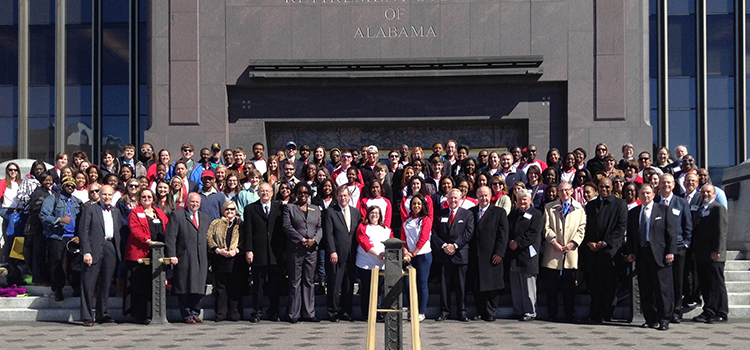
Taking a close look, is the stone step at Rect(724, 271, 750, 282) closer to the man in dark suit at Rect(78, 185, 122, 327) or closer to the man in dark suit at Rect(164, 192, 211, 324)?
the man in dark suit at Rect(164, 192, 211, 324)

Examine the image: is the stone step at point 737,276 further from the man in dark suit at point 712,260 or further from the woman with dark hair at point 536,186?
the woman with dark hair at point 536,186

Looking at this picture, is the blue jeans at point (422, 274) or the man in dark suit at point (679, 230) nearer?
the man in dark suit at point (679, 230)

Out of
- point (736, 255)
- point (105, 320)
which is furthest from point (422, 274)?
point (736, 255)

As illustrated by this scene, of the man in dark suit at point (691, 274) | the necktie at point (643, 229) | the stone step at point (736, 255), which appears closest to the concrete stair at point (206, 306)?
the man in dark suit at point (691, 274)

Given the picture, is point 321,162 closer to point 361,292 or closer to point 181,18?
point 361,292

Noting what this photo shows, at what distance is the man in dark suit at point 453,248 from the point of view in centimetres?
1347

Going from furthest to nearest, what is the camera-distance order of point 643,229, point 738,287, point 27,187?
point 27,187
point 738,287
point 643,229

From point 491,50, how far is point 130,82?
1698 cm

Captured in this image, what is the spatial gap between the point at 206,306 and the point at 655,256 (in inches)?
250

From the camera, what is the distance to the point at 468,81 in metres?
20.8

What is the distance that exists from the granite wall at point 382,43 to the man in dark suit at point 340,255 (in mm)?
7660

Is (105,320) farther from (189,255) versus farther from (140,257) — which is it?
(189,255)

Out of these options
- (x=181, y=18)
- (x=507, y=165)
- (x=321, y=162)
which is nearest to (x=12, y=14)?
(x=181, y=18)

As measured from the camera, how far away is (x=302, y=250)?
13.4 metres
